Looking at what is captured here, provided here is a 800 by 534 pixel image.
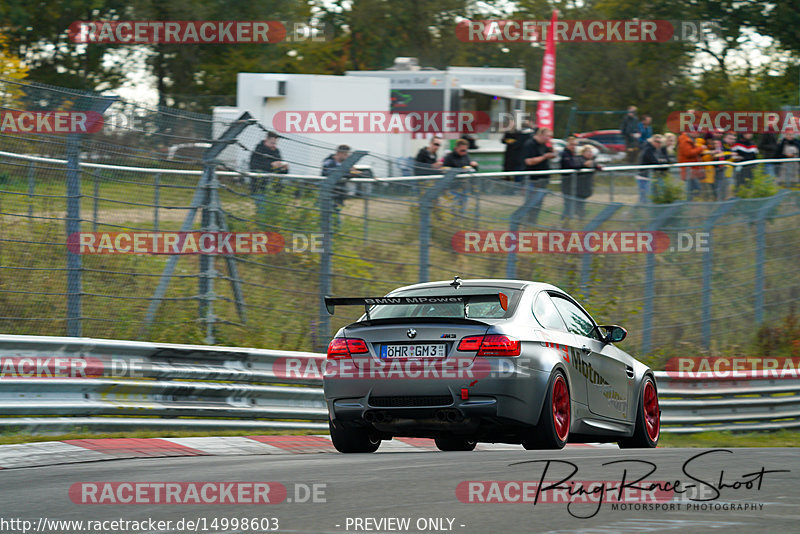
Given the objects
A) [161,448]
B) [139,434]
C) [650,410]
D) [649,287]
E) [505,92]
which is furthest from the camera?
[505,92]

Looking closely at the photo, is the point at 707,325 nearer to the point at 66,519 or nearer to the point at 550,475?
the point at 550,475

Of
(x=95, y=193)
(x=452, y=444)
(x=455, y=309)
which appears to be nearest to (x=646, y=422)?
(x=452, y=444)

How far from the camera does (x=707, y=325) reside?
17.5 meters

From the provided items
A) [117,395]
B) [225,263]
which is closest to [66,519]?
[117,395]

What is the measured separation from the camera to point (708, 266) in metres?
17.4

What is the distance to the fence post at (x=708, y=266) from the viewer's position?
17062 millimetres

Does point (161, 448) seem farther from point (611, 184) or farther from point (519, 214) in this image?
point (611, 184)

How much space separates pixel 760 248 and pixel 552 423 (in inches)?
401

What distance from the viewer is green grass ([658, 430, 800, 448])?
13.3 m

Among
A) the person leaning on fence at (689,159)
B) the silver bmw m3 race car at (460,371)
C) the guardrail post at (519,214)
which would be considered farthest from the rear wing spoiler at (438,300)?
the person leaning on fence at (689,159)

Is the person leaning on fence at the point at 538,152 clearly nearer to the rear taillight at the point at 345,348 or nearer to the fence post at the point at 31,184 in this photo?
the fence post at the point at 31,184

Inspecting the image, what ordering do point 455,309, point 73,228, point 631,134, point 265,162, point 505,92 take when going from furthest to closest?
point 505,92 → point 631,134 → point 265,162 → point 73,228 → point 455,309

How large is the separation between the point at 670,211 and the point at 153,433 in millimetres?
8713

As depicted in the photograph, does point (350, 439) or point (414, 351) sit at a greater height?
point (414, 351)
